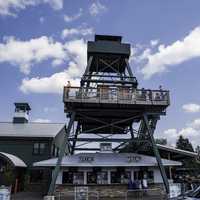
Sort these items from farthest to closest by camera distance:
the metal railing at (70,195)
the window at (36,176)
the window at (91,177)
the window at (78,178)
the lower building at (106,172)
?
the window at (36,176) → the window at (91,177) → the window at (78,178) → the lower building at (106,172) → the metal railing at (70,195)

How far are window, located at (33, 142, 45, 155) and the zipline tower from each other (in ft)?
18.2

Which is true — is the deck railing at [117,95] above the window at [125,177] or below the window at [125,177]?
above

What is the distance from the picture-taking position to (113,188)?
2283 centimetres

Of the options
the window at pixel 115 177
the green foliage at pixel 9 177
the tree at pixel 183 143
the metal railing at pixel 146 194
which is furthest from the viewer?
the tree at pixel 183 143

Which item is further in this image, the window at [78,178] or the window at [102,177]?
the window at [102,177]

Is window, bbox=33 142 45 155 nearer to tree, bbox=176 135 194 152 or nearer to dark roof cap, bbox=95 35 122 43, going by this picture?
dark roof cap, bbox=95 35 122 43

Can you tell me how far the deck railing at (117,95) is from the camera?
2198 cm

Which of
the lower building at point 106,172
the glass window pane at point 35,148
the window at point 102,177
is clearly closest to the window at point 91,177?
the lower building at point 106,172

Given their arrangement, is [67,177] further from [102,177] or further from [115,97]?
[115,97]

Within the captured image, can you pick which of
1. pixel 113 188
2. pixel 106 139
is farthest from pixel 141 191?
pixel 106 139

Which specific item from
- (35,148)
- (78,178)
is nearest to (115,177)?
(78,178)

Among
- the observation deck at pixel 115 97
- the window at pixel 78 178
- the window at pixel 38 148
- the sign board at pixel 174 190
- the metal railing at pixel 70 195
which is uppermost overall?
the observation deck at pixel 115 97

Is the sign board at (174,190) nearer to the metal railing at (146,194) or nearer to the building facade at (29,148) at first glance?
the metal railing at (146,194)

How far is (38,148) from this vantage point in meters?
31.6
